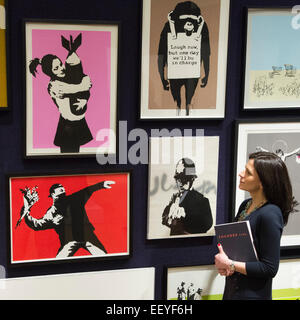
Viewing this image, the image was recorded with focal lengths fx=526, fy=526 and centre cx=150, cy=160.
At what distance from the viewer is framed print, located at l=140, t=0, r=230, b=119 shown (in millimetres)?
2375

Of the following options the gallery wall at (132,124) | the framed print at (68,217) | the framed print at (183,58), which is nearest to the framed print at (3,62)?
the gallery wall at (132,124)

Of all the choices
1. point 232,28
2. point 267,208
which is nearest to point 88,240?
point 267,208

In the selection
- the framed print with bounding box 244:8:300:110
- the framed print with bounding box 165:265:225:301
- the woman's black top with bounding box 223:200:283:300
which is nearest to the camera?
the woman's black top with bounding box 223:200:283:300

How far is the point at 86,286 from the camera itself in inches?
97.3

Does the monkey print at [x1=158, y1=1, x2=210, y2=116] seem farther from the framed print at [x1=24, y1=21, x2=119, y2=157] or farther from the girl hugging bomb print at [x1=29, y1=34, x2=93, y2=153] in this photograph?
the girl hugging bomb print at [x1=29, y1=34, x2=93, y2=153]

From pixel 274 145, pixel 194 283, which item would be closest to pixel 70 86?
pixel 274 145

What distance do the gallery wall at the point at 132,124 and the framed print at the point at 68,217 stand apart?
1.5 inches

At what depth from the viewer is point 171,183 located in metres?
2.52

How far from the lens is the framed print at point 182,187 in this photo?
249 centimetres

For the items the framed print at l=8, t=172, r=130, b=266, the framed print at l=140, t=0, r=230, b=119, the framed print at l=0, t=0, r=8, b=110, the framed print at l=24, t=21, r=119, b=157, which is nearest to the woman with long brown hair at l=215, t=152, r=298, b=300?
the framed print at l=140, t=0, r=230, b=119

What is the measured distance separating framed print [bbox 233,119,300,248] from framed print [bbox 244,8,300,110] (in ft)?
0.32

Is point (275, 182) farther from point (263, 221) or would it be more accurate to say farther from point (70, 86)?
point (70, 86)

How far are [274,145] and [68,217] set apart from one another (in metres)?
1.07
